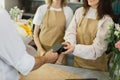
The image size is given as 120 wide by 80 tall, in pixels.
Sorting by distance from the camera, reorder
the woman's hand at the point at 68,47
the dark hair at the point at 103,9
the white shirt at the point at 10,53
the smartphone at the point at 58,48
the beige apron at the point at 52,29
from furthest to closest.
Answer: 1. the beige apron at the point at 52,29
2. the dark hair at the point at 103,9
3. the woman's hand at the point at 68,47
4. the smartphone at the point at 58,48
5. the white shirt at the point at 10,53

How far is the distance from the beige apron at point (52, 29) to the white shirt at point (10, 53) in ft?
3.74

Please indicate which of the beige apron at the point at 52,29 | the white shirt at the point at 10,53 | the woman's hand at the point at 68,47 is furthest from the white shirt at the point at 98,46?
the white shirt at the point at 10,53

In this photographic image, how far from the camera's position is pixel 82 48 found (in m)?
1.88

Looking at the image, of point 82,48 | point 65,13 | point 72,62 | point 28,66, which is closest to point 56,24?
point 65,13

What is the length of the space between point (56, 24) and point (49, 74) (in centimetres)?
83

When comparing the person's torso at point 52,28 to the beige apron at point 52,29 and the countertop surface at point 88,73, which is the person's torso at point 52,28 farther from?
the countertop surface at point 88,73

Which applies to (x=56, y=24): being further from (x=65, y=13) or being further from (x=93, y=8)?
(x=93, y=8)

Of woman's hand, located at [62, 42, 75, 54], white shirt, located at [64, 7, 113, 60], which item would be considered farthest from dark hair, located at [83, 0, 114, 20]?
woman's hand, located at [62, 42, 75, 54]

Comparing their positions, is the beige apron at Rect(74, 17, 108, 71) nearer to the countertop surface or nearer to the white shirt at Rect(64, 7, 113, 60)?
the white shirt at Rect(64, 7, 113, 60)

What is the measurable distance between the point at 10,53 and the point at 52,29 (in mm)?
1292

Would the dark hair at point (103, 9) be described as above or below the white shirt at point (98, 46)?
above

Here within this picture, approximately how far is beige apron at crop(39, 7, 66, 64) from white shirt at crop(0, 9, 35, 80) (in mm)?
1140

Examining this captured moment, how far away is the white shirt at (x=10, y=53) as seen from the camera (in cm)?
109

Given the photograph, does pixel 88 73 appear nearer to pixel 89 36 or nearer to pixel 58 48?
pixel 58 48
